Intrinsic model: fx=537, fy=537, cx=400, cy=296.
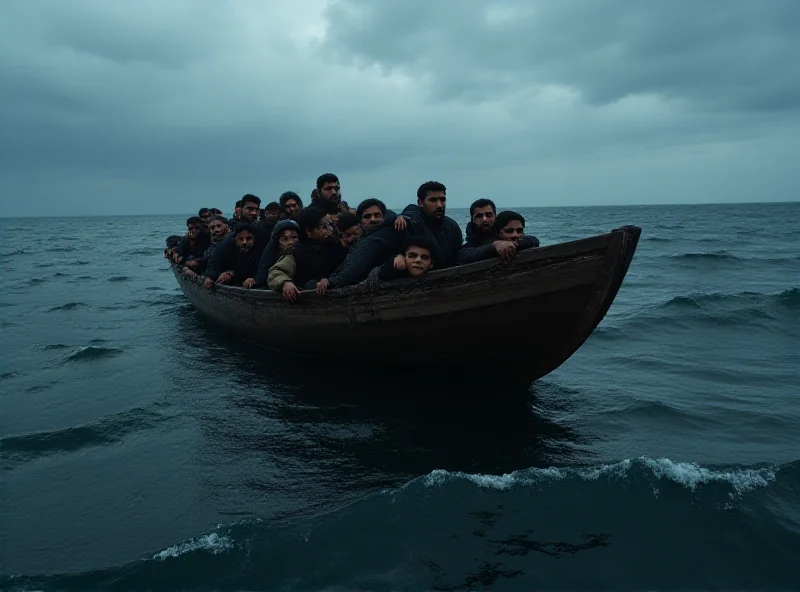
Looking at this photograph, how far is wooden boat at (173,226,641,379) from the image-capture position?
16.8 ft

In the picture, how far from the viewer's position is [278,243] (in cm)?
835

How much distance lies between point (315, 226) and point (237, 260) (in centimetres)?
288

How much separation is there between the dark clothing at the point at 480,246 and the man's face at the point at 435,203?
508 millimetres

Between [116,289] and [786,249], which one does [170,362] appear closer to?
[116,289]

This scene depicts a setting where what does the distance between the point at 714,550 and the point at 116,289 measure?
20029 mm

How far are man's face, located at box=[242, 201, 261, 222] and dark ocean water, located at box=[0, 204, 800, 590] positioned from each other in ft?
9.71

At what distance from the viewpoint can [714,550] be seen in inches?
141

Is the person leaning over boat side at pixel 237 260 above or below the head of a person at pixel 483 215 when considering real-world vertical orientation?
below

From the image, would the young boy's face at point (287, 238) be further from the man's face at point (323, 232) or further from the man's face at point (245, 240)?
the man's face at point (245, 240)

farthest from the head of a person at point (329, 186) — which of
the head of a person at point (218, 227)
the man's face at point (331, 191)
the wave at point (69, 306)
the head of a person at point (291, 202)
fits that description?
the wave at point (69, 306)

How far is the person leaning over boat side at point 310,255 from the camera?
7703 millimetres

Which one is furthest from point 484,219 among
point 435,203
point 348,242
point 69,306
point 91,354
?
point 69,306

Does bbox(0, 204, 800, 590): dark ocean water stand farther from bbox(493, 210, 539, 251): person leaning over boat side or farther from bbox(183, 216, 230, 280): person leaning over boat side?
bbox(183, 216, 230, 280): person leaning over boat side

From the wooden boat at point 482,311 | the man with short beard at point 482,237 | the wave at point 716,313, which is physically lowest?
the wave at point 716,313
